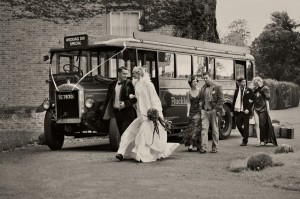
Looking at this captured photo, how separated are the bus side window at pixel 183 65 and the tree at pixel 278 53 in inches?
2545

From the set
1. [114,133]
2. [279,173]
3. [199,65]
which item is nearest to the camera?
[279,173]

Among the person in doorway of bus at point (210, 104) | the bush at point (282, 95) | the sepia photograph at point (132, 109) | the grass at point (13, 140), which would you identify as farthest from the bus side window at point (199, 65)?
the bush at point (282, 95)

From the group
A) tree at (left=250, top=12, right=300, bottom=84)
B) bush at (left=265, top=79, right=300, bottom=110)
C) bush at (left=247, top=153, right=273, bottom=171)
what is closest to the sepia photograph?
bush at (left=247, top=153, right=273, bottom=171)

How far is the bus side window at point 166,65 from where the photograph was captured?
56.6ft

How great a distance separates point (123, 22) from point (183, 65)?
6926mm

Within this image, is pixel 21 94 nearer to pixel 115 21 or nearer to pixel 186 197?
pixel 115 21

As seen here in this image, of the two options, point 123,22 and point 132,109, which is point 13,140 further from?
point 123,22

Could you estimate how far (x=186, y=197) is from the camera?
8.25 m

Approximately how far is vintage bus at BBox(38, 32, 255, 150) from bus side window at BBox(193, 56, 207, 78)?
18 centimetres

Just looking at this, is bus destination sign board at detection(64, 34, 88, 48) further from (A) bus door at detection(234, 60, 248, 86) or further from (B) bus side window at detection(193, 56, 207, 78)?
(A) bus door at detection(234, 60, 248, 86)

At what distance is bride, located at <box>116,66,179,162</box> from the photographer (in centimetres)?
1281

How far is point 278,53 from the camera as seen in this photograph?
86.1 meters

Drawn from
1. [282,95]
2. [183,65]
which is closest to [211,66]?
[183,65]

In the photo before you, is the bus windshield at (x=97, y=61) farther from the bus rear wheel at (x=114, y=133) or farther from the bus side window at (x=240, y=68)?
the bus side window at (x=240, y=68)
